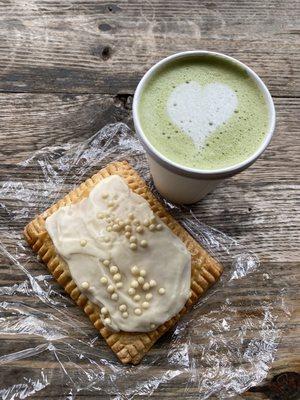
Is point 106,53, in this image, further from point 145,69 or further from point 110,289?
point 110,289

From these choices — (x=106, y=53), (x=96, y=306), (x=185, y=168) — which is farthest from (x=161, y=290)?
(x=106, y=53)

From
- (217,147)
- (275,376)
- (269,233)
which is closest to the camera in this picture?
(217,147)

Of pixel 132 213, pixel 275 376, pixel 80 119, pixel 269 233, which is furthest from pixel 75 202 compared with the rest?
pixel 275 376

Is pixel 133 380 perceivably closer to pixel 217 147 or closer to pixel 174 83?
pixel 217 147

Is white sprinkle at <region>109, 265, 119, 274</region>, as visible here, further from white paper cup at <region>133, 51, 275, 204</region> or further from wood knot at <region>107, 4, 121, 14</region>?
wood knot at <region>107, 4, 121, 14</region>

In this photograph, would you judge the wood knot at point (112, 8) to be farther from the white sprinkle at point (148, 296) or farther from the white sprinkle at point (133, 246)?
the white sprinkle at point (148, 296)

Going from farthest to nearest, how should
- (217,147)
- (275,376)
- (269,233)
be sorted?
(269,233)
(275,376)
(217,147)

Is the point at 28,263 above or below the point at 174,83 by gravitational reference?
below

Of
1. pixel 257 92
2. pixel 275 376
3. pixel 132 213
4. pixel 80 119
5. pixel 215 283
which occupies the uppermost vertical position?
pixel 257 92

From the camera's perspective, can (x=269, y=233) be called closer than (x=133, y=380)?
No
